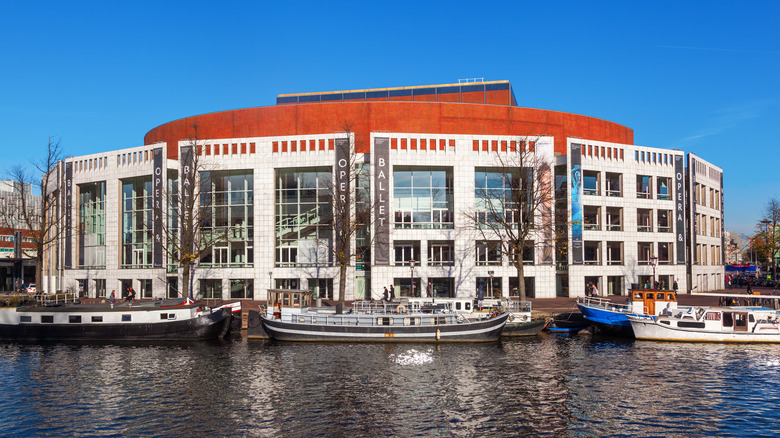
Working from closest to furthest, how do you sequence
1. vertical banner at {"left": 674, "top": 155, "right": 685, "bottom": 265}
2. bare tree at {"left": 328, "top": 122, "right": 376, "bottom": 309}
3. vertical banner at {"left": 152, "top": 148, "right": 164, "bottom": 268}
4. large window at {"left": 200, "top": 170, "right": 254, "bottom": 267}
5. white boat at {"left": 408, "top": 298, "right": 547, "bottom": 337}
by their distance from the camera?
white boat at {"left": 408, "top": 298, "right": 547, "bottom": 337}
bare tree at {"left": 328, "top": 122, "right": 376, "bottom": 309}
large window at {"left": 200, "top": 170, "right": 254, "bottom": 267}
vertical banner at {"left": 152, "top": 148, "right": 164, "bottom": 268}
vertical banner at {"left": 674, "top": 155, "right": 685, "bottom": 265}

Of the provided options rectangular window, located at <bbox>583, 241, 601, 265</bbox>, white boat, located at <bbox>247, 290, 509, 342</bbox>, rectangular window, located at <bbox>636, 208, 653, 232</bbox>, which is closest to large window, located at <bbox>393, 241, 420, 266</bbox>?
white boat, located at <bbox>247, 290, 509, 342</bbox>

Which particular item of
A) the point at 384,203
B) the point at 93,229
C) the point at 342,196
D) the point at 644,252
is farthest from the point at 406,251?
the point at 93,229

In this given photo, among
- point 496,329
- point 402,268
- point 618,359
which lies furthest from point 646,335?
point 402,268

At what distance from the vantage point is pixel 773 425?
2289 cm

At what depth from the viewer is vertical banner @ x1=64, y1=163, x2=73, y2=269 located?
74.3 m

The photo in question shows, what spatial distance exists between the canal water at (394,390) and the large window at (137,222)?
30277 millimetres

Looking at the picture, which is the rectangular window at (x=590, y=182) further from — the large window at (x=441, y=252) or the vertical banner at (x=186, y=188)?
the vertical banner at (x=186, y=188)

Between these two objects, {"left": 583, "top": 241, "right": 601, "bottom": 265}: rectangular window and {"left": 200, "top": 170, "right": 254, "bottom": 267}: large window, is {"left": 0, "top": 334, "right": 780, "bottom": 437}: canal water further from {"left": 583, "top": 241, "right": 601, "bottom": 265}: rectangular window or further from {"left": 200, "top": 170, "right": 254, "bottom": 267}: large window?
{"left": 583, "top": 241, "right": 601, "bottom": 265}: rectangular window

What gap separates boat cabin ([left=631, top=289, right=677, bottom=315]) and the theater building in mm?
15356

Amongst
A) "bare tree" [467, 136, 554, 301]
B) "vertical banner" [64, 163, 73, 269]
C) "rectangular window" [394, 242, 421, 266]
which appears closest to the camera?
"bare tree" [467, 136, 554, 301]

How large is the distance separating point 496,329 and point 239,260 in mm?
34779

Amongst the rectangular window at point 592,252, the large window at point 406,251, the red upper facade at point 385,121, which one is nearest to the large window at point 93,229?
the red upper facade at point 385,121

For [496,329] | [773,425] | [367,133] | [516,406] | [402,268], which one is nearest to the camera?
[773,425]

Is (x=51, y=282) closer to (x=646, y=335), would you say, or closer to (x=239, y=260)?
(x=239, y=260)
